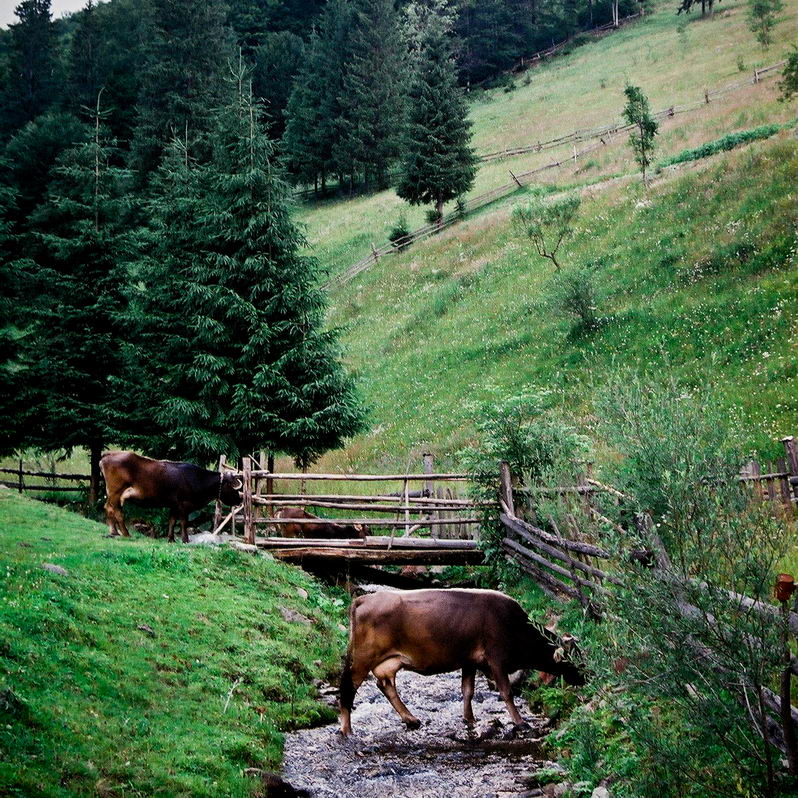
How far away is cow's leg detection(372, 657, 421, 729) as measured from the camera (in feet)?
33.7

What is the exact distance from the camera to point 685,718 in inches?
218

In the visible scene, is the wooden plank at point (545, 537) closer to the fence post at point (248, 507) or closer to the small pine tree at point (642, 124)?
the fence post at point (248, 507)

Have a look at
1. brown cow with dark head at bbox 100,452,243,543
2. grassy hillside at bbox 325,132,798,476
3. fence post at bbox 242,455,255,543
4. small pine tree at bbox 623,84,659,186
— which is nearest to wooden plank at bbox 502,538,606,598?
grassy hillside at bbox 325,132,798,476

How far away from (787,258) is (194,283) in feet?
58.9

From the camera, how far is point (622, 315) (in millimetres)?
27656

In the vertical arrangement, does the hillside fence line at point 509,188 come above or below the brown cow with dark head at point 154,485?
above

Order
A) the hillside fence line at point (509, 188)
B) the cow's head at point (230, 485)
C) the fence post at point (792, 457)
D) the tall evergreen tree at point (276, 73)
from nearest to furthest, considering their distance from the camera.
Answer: the fence post at point (792, 457) → the cow's head at point (230, 485) → the hillside fence line at point (509, 188) → the tall evergreen tree at point (276, 73)

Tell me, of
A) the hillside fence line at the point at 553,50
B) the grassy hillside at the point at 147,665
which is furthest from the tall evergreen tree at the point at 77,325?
the hillside fence line at the point at 553,50

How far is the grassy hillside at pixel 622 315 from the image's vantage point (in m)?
22.7

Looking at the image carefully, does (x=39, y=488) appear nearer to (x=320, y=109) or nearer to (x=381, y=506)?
(x=381, y=506)

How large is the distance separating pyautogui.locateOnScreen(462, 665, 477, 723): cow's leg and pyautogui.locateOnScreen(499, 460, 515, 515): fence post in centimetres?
415

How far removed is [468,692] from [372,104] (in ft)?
209

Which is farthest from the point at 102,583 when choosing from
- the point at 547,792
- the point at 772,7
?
the point at 772,7

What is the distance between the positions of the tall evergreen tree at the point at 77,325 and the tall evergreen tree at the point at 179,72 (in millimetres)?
26393
